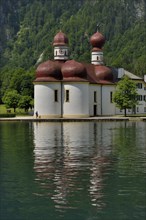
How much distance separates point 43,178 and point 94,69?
8098cm

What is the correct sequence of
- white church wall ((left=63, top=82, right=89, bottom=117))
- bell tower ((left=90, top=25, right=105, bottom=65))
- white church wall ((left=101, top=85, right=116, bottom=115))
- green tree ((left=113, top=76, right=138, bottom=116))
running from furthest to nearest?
bell tower ((left=90, top=25, right=105, bottom=65))
white church wall ((left=101, top=85, right=116, bottom=115))
green tree ((left=113, top=76, right=138, bottom=116))
white church wall ((left=63, top=82, right=89, bottom=117))

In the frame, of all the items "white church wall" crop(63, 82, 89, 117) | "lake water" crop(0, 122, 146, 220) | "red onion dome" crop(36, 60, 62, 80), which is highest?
"red onion dome" crop(36, 60, 62, 80)

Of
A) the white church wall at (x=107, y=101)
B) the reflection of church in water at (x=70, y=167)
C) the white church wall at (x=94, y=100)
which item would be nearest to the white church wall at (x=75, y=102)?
the white church wall at (x=94, y=100)

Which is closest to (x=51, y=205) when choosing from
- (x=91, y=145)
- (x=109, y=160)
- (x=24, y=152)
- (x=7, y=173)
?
(x=7, y=173)

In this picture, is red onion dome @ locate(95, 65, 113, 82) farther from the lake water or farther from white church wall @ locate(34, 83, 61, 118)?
the lake water

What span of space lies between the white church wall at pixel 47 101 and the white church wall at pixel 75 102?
134cm

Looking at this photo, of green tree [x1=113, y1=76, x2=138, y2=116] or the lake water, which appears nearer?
the lake water

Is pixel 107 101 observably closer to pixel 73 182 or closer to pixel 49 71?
pixel 49 71

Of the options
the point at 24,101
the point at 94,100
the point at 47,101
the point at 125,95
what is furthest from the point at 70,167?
the point at 24,101

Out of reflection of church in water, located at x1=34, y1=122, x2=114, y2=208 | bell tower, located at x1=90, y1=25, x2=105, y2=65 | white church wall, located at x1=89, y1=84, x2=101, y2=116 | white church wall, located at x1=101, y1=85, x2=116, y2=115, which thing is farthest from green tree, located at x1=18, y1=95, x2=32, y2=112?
reflection of church in water, located at x1=34, y1=122, x2=114, y2=208

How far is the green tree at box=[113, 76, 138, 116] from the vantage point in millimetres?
100188

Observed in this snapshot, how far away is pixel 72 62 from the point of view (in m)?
96.2

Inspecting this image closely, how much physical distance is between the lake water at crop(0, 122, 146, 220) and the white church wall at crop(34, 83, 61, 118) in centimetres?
5600

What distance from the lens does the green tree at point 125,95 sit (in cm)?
10019
